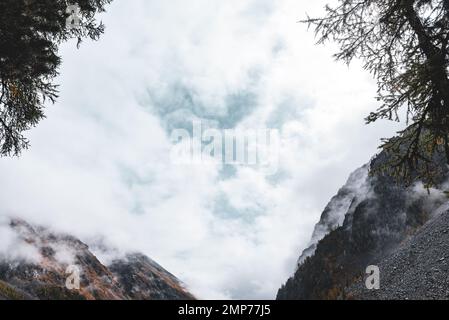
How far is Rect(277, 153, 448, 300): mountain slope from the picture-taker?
11974cm

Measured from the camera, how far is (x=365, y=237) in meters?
142

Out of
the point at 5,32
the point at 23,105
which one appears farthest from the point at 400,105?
the point at 23,105

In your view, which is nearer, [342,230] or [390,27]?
[390,27]

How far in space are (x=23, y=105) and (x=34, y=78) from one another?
1084 millimetres

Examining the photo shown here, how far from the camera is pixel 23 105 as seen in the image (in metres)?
11.1

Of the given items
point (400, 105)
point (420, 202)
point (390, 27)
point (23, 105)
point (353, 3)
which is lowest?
point (400, 105)

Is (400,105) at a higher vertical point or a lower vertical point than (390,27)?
lower

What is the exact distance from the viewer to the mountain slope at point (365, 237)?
393ft
